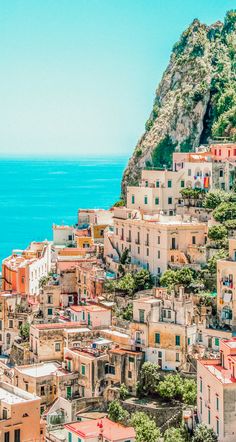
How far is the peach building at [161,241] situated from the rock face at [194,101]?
18.5 metres

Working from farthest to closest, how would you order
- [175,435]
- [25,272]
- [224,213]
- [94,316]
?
[25,272]
[224,213]
[94,316]
[175,435]

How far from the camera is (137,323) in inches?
1881

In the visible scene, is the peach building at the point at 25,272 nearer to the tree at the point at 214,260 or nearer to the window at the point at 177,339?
the tree at the point at 214,260

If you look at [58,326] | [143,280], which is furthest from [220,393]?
[143,280]

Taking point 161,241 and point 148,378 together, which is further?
point 161,241

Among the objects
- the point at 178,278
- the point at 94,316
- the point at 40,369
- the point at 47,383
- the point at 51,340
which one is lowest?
the point at 47,383

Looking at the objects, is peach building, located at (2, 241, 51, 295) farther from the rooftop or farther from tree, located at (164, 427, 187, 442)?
the rooftop

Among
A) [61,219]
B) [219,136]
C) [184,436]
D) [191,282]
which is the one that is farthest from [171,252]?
[61,219]

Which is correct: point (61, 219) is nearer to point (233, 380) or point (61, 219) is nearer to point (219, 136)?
point (219, 136)

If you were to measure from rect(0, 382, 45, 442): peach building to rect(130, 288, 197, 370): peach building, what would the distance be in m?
12.0

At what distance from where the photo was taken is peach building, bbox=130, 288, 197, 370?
46562 millimetres

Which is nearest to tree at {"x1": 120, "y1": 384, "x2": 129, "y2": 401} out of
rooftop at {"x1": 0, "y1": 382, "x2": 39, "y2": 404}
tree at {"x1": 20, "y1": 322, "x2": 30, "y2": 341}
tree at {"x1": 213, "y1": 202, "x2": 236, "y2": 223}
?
rooftop at {"x1": 0, "y1": 382, "x2": 39, "y2": 404}

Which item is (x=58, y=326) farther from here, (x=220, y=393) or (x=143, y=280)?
(x=220, y=393)

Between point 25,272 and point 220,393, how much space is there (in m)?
27.8
